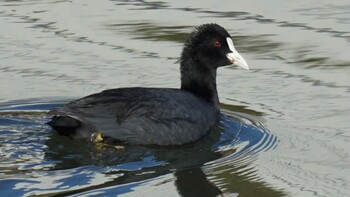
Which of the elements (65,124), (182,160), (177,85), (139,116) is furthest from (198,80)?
(65,124)

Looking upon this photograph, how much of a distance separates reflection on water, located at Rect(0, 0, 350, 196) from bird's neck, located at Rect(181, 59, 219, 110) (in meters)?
0.23

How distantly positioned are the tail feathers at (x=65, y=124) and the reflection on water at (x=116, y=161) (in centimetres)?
12

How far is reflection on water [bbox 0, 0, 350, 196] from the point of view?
6.90 m

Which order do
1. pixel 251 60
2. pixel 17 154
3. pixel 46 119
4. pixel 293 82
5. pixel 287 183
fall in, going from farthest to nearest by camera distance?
pixel 251 60 < pixel 293 82 < pixel 46 119 < pixel 17 154 < pixel 287 183

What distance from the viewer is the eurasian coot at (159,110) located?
25.0ft

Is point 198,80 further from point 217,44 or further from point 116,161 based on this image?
point 116,161

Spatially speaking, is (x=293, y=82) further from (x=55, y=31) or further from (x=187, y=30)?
(x=55, y=31)

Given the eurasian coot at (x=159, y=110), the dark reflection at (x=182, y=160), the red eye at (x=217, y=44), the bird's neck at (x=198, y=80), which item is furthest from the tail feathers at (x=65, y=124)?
the red eye at (x=217, y=44)

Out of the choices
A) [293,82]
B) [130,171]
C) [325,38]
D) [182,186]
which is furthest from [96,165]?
[325,38]

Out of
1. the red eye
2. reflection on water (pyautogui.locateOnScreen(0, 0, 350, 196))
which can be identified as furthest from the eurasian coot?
reflection on water (pyautogui.locateOnScreen(0, 0, 350, 196))

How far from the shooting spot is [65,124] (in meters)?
7.56

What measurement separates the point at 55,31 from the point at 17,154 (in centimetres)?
357

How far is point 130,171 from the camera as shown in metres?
7.11

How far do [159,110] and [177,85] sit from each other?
1387 mm
